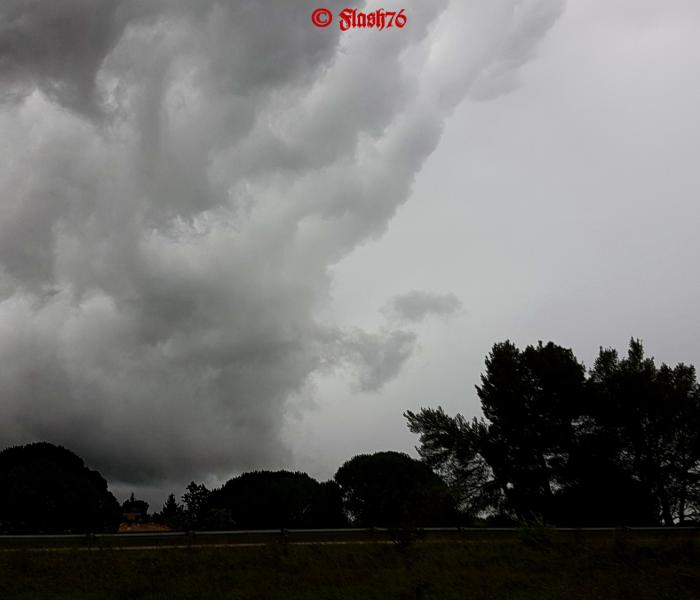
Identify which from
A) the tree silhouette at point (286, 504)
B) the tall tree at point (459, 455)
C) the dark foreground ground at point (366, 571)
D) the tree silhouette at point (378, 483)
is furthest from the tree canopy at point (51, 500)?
the dark foreground ground at point (366, 571)

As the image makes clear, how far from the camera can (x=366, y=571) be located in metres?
17.4

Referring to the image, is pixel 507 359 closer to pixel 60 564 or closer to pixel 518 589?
pixel 518 589

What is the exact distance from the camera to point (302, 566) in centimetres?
1783

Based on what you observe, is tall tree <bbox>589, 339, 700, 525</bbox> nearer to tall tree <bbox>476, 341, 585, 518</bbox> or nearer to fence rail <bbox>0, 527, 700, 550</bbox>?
tall tree <bbox>476, 341, 585, 518</bbox>

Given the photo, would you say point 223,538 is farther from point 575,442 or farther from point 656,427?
point 656,427

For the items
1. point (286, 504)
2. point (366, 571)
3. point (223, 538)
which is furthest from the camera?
point (286, 504)

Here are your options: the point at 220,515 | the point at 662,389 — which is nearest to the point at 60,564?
the point at 220,515

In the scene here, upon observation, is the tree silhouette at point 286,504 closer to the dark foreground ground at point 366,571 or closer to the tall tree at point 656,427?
the tall tree at point 656,427

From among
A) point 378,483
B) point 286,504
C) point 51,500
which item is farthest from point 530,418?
point 51,500

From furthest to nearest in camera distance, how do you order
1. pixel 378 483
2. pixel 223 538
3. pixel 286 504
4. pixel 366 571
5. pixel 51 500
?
pixel 286 504 < pixel 378 483 < pixel 51 500 < pixel 223 538 < pixel 366 571

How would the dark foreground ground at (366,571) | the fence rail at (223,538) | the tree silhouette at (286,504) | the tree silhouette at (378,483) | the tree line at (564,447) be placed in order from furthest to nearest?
1. the tree silhouette at (286,504)
2. the tree silhouette at (378,483)
3. the tree line at (564,447)
4. the fence rail at (223,538)
5. the dark foreground ground at (366,571)

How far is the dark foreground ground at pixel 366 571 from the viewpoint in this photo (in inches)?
597

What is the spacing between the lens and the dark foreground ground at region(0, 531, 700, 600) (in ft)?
49.7

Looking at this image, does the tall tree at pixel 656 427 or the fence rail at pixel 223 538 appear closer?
the fence rail at pixel 223 538
